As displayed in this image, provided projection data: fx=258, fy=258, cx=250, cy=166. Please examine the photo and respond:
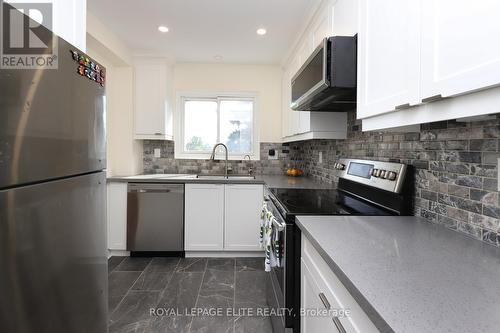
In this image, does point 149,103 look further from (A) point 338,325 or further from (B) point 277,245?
(A) point 338,325

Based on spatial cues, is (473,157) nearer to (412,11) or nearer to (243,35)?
(412,11)

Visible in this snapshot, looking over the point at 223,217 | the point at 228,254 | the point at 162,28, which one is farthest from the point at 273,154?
the point at 162,28

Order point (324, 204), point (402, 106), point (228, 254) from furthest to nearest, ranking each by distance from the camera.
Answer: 1. point (228, 254)
2. point (324, 204)
3. point (402, 106)

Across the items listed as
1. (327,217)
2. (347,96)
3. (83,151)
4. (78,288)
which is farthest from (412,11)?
(78,288)

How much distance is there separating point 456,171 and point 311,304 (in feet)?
2.59

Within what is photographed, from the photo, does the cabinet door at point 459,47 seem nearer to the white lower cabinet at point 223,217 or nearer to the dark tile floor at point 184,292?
the dark tile floor at point 184,292

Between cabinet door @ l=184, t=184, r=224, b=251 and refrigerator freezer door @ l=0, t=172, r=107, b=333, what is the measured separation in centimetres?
175

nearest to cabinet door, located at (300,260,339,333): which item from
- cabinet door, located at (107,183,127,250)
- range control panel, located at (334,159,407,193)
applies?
range control panel, located at (334,159,407,193)

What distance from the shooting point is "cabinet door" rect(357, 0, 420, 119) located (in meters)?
0.86

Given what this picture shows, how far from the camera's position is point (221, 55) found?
3172 millimetres

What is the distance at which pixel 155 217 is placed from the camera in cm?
287

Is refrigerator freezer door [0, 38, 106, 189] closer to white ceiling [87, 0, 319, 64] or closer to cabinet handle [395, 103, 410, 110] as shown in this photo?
cabinet handle [395, 103, 410, 110]

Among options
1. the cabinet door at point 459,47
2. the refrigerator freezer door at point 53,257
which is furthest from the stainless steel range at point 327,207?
the refrigerator freezer door at point 53,257

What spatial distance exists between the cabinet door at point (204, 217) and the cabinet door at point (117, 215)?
2.25ft
